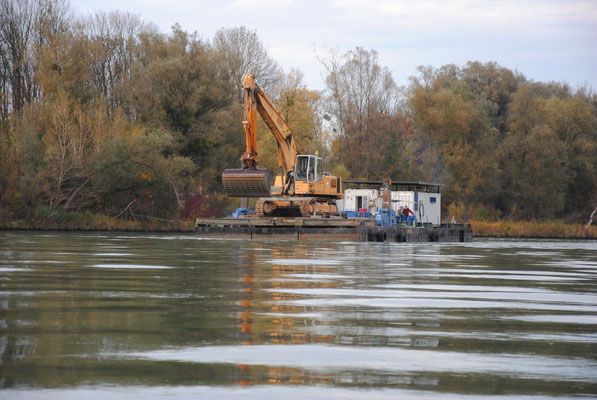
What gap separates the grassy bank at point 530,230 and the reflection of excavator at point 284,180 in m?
24.6

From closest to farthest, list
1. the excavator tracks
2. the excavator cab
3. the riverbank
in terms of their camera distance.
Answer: the excavator tracks, the excavator cab, the riverbank

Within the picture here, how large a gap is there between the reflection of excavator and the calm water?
99.1 ft

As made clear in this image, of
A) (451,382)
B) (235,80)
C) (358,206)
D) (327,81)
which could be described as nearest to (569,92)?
(327,81)

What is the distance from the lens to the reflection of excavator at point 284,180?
48281 millimetres

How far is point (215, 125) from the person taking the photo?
238 feet

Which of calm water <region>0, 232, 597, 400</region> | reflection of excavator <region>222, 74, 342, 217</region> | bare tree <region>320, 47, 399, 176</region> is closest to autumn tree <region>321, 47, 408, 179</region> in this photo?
bare tree <region>320, 47, 399, 176</region>

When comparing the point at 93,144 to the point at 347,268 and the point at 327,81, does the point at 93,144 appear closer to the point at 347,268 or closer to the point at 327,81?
the point at 327,81

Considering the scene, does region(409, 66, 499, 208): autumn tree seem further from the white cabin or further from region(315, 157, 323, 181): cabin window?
region(315, 157, 323, 181): cabin window

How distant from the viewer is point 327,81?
8175 centimetres

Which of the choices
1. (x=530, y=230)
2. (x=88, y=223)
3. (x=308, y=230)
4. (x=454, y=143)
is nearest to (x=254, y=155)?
(x=308, y=230)

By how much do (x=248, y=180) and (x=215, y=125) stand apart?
84.7 ft

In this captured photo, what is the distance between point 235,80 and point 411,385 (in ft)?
A: 250

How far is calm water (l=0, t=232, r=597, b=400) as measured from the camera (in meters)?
6.93

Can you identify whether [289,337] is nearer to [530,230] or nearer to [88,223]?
[88,223]
